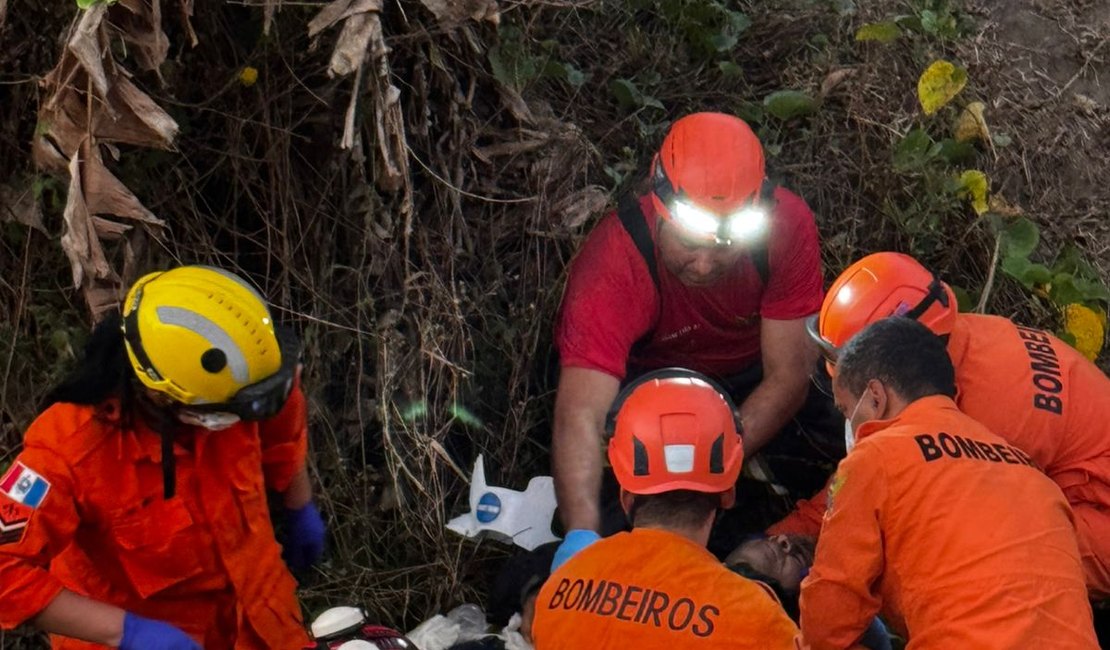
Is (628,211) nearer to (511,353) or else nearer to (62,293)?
(511,353)

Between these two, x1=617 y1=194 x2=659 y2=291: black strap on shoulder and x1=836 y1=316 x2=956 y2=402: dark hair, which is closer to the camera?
x1=836 y1=316 x2=956 y2=402: dark hair

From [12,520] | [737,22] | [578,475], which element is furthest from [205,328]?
[737,22]

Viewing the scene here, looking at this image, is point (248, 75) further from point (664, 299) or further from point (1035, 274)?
point (1035, 274)

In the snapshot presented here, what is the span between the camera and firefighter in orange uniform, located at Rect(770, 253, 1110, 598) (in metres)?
3.74

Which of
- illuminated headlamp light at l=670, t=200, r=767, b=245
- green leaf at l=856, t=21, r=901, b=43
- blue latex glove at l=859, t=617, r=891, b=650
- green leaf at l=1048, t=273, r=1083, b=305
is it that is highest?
illuminated headlamp light at l=670, t=200, r=767, b=245

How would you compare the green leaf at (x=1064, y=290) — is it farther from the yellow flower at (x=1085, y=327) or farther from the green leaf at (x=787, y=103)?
the green leaf at (x=787, y=103)

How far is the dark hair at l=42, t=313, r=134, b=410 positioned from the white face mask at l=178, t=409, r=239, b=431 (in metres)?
0.15

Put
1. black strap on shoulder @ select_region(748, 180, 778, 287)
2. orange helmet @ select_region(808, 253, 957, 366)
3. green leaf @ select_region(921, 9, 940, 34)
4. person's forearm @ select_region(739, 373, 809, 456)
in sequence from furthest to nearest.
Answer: green leaf @ select_region(921, 9, 940, 34) → person's forearm @ select_region(739, 373, 809, 456) → black strap on shoulder @ select_region(748, 180, 778, 287) → orange helmet @ select_region(808, 253, 957, 366)

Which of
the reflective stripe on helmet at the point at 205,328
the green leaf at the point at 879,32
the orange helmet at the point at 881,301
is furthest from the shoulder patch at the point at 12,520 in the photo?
the green leaf at the point at 879,32

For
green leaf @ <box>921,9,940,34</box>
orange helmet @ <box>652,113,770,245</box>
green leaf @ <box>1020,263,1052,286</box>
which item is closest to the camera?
orange helmet @ <box>652,113,770,245</box>

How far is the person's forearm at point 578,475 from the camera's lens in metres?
4.28

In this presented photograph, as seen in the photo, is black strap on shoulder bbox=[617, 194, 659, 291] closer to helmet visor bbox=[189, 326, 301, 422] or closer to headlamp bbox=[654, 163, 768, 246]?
headlamp bbox=[654, 163, 768, 246]

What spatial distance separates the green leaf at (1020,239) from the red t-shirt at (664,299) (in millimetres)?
1215

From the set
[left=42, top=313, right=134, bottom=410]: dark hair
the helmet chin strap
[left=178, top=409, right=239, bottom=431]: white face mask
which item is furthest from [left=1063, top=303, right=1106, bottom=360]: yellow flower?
[left=42, top=313, right=134, bottom=410]: dark hair
